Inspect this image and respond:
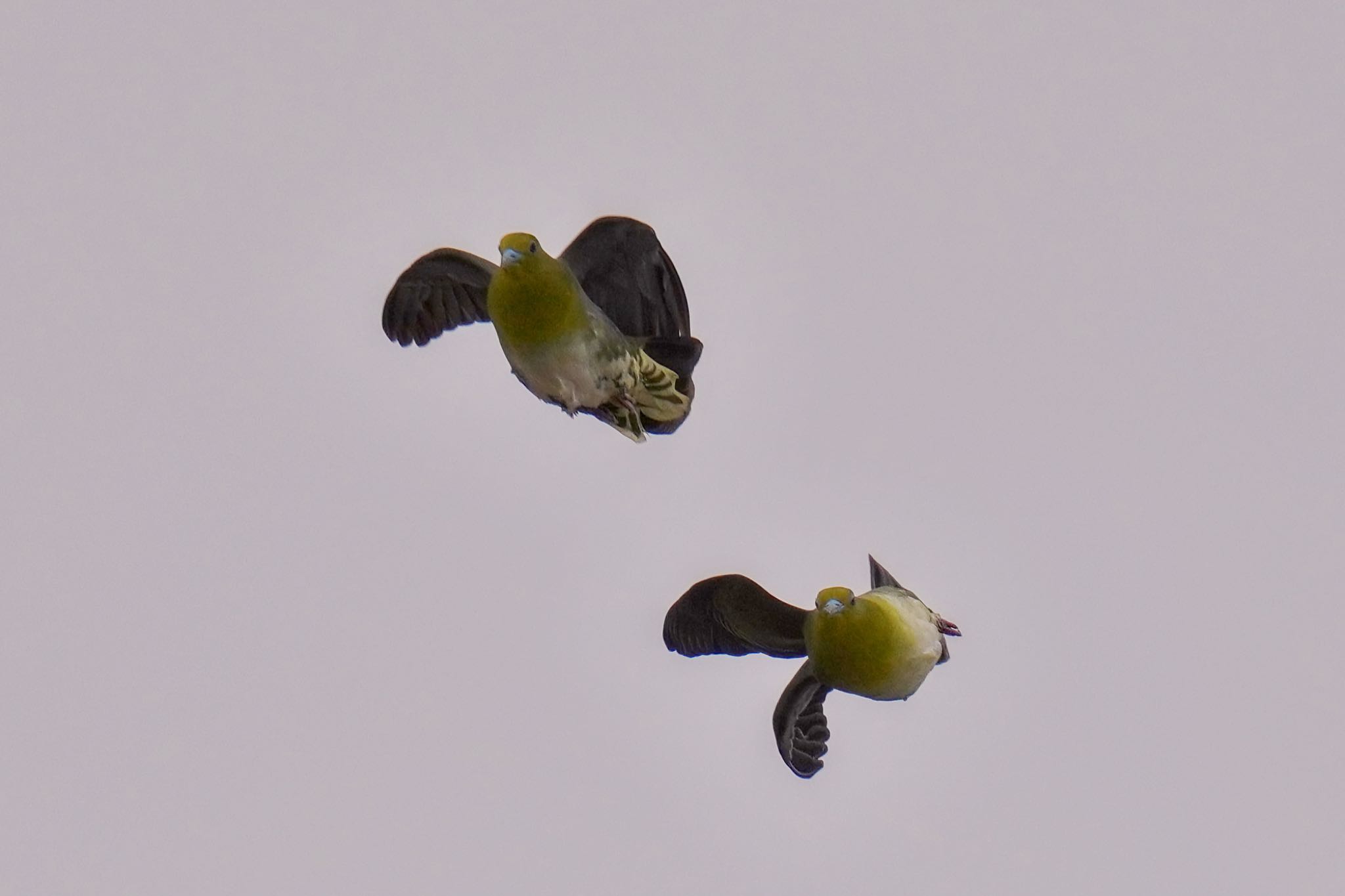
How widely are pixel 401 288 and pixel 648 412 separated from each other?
1344mm

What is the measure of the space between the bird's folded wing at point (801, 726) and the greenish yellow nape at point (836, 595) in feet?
1.68

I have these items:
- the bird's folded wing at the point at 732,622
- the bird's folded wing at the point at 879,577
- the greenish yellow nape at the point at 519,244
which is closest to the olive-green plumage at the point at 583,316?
the greenish yellow nape at the point at 519,244

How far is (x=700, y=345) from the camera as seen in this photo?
9.10 metres

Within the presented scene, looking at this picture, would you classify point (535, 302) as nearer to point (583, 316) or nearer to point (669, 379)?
point (583, 316)

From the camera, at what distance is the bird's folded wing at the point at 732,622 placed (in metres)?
8.77

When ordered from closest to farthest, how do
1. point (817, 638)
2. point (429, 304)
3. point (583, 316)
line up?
point (817, 638) < point (583, 316) < point (429, 304)

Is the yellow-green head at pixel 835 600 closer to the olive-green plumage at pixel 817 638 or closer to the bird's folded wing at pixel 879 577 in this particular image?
the olive-green plumage at pixel 817 638

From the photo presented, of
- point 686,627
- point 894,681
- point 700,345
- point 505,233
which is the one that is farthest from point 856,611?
point 505,233

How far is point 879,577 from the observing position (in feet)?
29.5

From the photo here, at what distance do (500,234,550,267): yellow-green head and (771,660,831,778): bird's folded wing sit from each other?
221cm

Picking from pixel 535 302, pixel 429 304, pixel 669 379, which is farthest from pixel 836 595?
pixel 429 304

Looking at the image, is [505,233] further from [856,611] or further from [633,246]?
[856,611]

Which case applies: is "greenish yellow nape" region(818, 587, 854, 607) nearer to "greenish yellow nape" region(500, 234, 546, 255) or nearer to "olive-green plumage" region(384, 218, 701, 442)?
"olive-green plumage" region(384, 218, 701, 442)

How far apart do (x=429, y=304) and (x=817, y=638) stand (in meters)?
2.54
